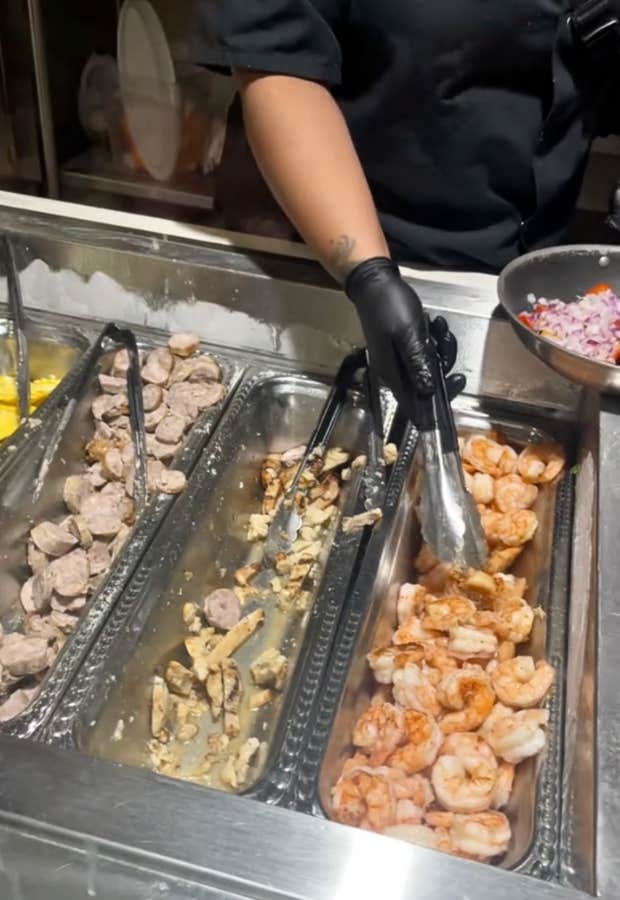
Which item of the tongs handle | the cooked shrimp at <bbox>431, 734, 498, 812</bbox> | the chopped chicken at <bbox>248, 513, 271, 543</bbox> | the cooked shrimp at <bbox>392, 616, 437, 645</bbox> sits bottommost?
the chopped chicken at <bbox>248, 513, 271, 543</bbox>

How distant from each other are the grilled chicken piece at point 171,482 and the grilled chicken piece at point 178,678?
0.88ft

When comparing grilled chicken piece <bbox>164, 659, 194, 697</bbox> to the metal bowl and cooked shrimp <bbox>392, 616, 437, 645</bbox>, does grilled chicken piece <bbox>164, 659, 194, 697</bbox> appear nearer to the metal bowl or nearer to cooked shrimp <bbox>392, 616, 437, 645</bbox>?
cooked shrimp <bbox>392, 616, 437, 645</bbox>

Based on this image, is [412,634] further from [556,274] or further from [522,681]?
[556,274]

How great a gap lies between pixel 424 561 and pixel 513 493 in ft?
0.62

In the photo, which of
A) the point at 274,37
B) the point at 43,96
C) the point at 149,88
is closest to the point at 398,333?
the point at 274,37

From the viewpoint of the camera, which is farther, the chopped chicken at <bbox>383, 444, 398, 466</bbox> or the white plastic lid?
the white plastic lid

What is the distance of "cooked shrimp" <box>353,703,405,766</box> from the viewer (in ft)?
3.51

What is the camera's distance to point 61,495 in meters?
1.49

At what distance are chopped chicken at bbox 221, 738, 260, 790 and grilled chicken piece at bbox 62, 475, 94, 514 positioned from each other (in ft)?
1.67

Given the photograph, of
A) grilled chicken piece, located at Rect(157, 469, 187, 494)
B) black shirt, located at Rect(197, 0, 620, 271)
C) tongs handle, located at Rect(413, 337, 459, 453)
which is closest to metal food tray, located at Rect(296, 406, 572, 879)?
tongs handle, located at Rect(413, 337, 459, 453)

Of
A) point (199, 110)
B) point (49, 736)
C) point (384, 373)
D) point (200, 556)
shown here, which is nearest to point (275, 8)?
point (384, 373)

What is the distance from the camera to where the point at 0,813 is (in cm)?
84

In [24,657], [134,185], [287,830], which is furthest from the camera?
[134,185]

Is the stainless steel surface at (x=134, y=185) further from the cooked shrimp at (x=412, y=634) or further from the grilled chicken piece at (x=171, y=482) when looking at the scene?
the cooked shrimp at (x=412, y=634)
